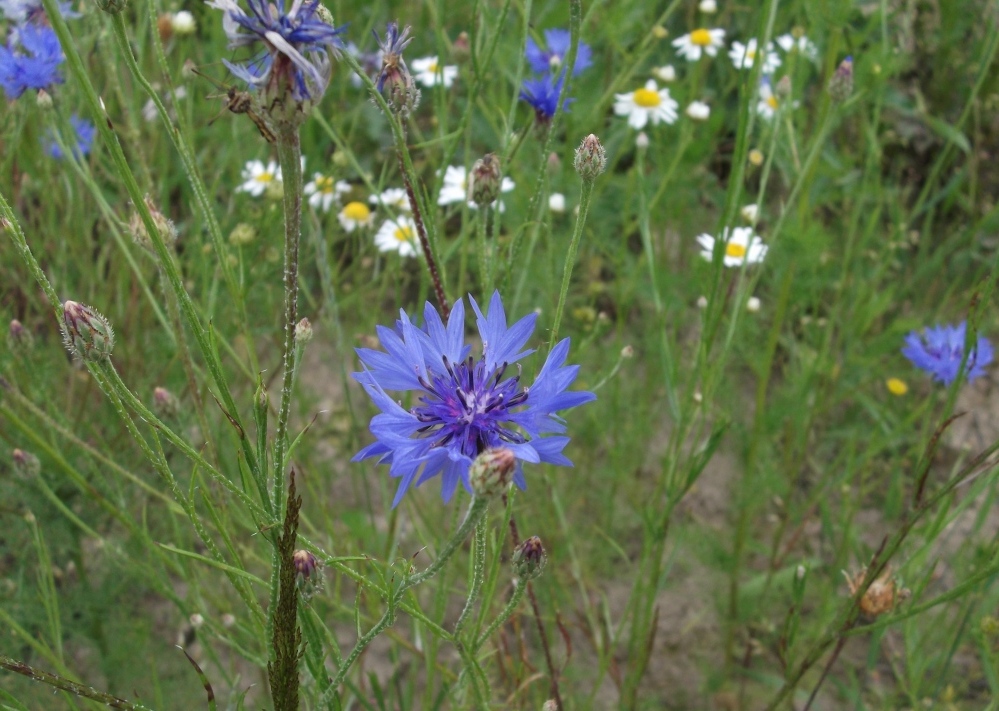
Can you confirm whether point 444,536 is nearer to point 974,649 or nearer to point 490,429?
point 490,429

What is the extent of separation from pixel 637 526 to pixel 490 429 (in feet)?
4.32

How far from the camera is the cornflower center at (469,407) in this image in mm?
816

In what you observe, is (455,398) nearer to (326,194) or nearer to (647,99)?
(326,194)

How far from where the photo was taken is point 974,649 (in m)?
1.89

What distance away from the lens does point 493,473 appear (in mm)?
637

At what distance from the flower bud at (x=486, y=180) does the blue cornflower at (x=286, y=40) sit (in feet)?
1.49

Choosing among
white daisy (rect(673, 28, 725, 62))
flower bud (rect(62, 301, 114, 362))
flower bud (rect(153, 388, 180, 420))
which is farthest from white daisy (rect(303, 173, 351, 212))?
flower bud (rect(62, 301, 114, 362))

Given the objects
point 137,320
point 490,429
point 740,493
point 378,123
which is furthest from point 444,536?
point 378,123

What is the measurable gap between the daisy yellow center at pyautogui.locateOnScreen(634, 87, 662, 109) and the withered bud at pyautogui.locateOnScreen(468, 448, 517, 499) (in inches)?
62.5

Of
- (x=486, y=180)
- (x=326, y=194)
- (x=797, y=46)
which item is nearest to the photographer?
(x=486, y=180)

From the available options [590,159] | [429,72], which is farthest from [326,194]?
[590,159]

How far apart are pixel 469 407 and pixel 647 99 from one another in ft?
4.71

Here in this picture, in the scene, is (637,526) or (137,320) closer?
(137,320)

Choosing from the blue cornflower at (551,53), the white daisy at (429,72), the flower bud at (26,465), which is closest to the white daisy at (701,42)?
the blue cornflower at (551,53)
